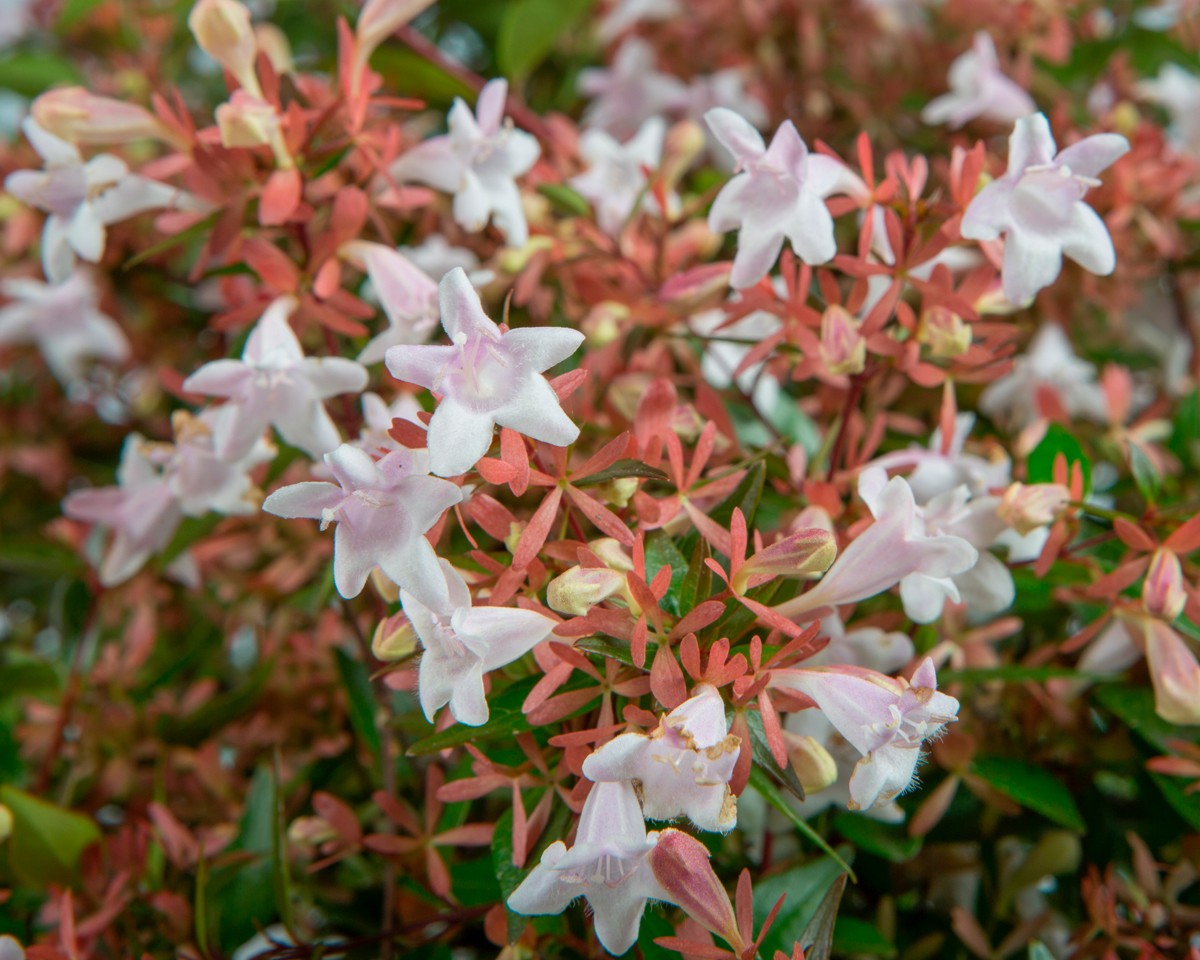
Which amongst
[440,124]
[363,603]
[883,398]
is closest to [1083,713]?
[883,398]

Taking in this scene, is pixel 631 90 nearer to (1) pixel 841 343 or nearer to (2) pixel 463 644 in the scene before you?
(1) pixel 841 343

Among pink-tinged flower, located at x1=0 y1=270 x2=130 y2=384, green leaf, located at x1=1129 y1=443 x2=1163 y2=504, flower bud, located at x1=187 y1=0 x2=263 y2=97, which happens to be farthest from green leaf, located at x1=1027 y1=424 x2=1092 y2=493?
pink-tinged flower, located at x1=0 y1=270 x2=130 y2=384

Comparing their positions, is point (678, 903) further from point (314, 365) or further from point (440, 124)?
point (440, 124)

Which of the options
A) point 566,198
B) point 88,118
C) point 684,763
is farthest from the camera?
point 566,198

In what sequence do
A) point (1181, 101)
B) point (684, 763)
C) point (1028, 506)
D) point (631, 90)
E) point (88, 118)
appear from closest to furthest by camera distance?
1. point (684, 763)
2. point (1028, 506)
3. point (88, 118)
4. point (1181, 101)
5. point (631, 90)

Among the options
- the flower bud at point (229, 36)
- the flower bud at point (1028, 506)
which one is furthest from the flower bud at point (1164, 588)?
the flower bud at point (229, 36)

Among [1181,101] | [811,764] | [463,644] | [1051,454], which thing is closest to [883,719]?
[811,764]
